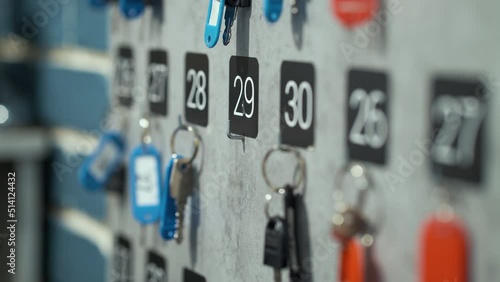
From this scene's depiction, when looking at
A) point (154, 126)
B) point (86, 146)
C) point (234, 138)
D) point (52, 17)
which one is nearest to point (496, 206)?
point (234, 138)

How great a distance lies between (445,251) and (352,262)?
0.15m

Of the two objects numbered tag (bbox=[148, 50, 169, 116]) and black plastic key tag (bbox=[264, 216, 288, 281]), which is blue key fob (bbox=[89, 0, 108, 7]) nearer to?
numbered tag (bbox=[148, 50, 169, 116])

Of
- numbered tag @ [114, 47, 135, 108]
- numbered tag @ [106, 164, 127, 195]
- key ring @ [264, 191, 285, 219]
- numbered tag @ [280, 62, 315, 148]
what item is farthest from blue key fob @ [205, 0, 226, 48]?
numbered tag @ [106, 164, 127, 195]

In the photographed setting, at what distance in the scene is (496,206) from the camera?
2.88ft

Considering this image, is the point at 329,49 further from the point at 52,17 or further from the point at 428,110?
the point at 52,17

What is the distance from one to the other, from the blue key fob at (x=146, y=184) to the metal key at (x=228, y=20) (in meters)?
0.33

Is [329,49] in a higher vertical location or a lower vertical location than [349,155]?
higher

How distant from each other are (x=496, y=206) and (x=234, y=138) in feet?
1.69

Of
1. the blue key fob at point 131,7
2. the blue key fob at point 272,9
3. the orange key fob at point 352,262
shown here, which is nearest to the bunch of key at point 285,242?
the orange key fob at point 352,262

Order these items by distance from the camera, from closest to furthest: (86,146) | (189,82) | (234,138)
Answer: (234,138) < (189,82) < (86,146)

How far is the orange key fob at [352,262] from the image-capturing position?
101cm

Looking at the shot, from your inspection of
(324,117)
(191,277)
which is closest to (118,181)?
(191,277)

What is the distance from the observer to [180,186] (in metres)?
1.40

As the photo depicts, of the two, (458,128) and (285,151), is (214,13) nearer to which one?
(285,151)
